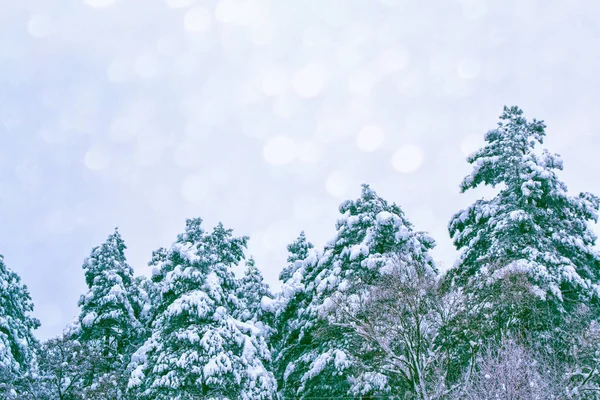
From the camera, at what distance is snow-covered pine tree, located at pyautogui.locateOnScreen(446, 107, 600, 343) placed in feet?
59.4

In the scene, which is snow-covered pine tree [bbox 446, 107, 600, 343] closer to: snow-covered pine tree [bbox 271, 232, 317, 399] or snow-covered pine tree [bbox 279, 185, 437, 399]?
snow-covered pine tree [bbox 279, 185, 437, 399]

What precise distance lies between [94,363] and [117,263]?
972 centimetres

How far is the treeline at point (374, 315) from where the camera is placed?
17.5m

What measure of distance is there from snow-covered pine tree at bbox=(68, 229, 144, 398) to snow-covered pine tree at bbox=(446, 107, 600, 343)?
61.4ft

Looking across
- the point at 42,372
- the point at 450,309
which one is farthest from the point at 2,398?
the point at 450,309

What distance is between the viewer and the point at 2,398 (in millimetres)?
19234

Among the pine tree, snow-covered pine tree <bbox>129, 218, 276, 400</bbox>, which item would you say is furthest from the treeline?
the pine tree

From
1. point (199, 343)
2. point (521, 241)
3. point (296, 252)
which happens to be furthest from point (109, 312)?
point (521, 241)

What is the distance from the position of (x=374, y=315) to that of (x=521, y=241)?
8.16 m

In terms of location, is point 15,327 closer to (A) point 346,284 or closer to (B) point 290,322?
(B) point 290,322

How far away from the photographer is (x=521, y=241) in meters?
21.1

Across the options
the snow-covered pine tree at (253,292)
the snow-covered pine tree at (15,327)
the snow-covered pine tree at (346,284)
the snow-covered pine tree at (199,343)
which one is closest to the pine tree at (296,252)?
the snow-covered pine tree at (253,292)

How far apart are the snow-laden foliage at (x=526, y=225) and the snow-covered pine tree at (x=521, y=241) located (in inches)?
1.5

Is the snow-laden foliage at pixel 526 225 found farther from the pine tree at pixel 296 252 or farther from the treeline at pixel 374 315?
the pine tree at pixel 296 252
